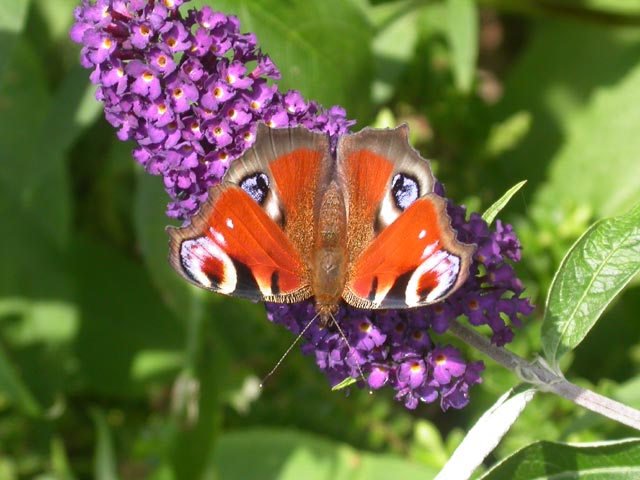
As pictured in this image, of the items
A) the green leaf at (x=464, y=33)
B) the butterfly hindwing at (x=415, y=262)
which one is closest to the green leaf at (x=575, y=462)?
the butterfly hindwing at (x=415, y=262)

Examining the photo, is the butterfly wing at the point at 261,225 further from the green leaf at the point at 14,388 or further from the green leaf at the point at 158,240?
the green leaf at the point at 14,388

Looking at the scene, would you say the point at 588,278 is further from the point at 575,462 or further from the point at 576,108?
the point at 576,108

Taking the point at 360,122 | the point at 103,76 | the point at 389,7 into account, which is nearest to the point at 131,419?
the point at 360,122

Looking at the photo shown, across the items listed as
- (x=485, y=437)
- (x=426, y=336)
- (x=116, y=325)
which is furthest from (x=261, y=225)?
(x=116, y=325)

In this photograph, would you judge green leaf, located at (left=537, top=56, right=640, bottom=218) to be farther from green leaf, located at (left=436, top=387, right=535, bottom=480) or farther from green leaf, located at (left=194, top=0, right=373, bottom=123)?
green leaf, located at (left=436, top=387, right=535, bottom=480)

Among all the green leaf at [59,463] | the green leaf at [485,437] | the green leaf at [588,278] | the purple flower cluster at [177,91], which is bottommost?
the green leaf at [59,463]

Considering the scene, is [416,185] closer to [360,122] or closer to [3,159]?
[360,122]
